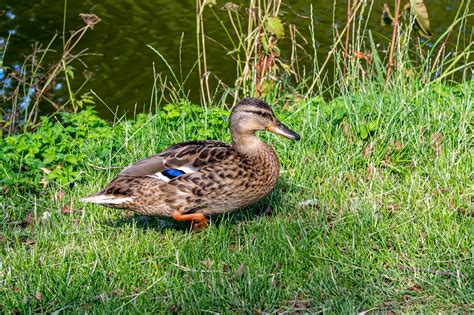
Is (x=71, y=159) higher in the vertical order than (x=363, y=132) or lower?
lower

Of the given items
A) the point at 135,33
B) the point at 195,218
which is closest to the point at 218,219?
the point at 195,218

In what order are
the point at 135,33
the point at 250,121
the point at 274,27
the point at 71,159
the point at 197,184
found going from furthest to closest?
the point at 135,33 → the point at 274,27 → the point at 71,159 → the point at 250,121 → the point at 197,184

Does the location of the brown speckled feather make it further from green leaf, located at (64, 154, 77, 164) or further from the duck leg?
green leaf, located at (64, 154, 77, 164)

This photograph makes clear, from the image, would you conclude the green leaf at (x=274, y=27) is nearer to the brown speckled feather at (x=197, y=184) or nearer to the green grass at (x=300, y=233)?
the green grass at (x=300, y=233)

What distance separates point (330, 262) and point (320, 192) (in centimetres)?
88

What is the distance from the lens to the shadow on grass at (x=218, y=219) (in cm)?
544

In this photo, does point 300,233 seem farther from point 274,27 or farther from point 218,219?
point 274,27

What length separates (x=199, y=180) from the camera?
5219mm

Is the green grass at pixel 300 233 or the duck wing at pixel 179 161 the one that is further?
the duck wing at pixel 179 161

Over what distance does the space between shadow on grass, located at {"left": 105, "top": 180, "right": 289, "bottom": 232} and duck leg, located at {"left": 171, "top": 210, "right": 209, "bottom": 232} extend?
0.24 ft

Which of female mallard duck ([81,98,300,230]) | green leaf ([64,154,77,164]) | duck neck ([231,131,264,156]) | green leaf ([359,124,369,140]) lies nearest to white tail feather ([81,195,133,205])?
female mallard duck ([81,98,300,230])

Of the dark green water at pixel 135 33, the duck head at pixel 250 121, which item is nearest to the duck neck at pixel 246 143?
the duck head at pixel 250 121

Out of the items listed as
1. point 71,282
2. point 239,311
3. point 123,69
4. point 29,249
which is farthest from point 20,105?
point 239,311

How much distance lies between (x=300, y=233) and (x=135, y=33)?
6040 mm
